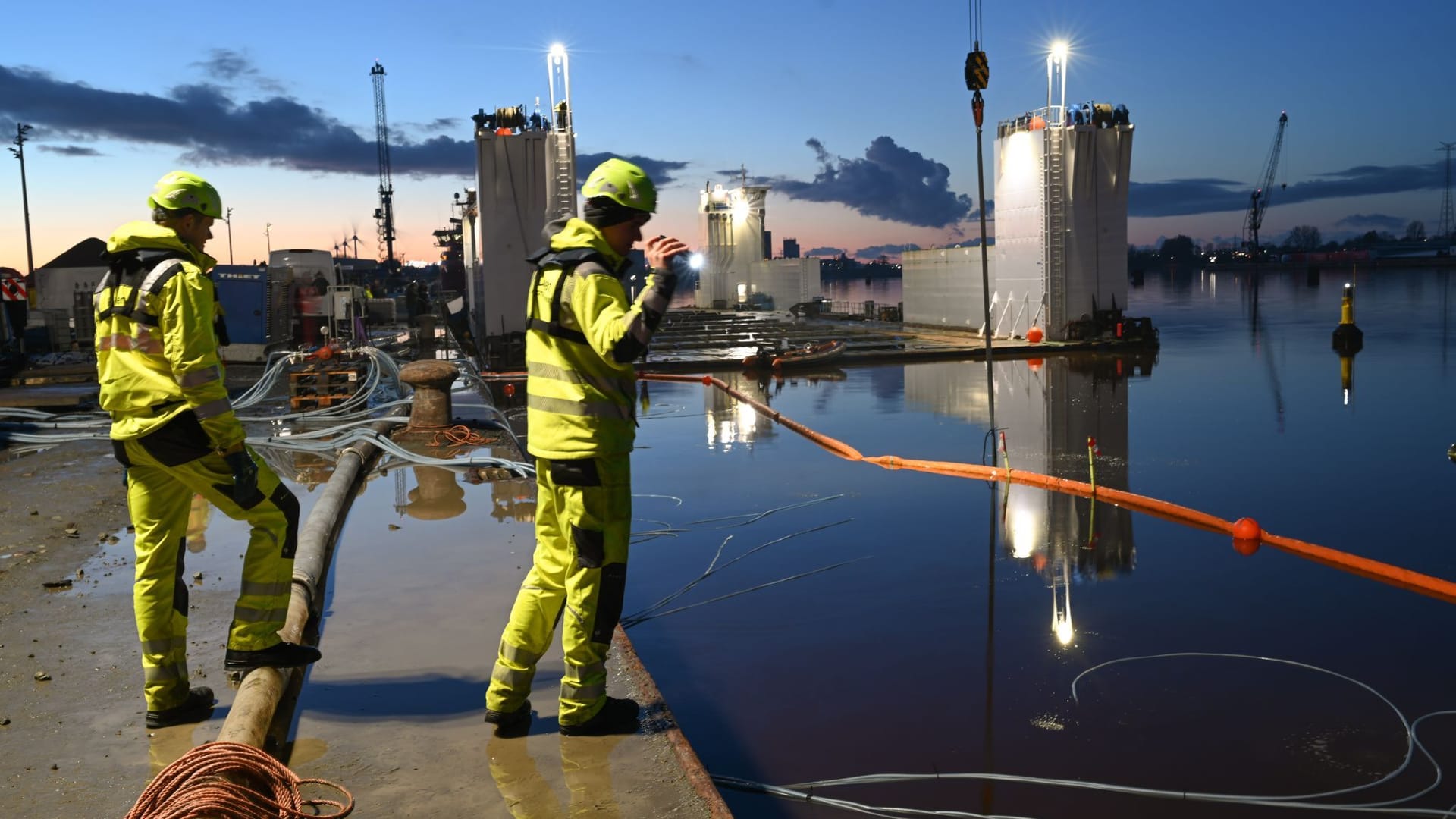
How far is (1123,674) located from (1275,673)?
0.83 m

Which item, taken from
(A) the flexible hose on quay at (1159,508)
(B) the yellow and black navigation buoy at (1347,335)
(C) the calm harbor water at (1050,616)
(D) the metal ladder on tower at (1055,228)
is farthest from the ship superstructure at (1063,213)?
(A) the flexible hose on quay at (1159,508)

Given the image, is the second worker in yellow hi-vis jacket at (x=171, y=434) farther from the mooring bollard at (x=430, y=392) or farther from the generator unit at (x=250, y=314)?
the generator unit at (x=250, y=314)

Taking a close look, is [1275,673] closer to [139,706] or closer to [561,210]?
[139,706]

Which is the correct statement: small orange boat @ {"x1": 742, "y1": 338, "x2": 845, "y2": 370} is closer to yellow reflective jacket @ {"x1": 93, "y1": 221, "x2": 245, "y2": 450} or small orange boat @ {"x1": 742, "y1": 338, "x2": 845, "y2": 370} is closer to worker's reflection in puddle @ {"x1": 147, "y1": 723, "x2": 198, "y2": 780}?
yellow reflective jacket @ {"x1": 93, "y1": 221, "x2": 245, "y2": 450}

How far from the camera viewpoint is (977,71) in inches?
378

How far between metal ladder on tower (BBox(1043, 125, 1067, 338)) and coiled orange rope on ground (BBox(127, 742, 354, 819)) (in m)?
26.4

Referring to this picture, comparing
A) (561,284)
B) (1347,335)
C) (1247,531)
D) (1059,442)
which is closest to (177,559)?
(561,284)

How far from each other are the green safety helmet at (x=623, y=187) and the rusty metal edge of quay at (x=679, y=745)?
1.71m

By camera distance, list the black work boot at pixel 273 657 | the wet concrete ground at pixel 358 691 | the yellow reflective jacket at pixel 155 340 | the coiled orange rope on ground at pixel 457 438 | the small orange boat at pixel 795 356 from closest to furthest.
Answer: the wet concrete ground at pixel 358 691
the yellow reflective jacket at pixel 155 340
the black work boot at pixel 273 657
the coiled orange rope on ground at pixel 457 438
the small orange boat at pixel 795 356

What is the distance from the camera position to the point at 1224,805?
4496 millimetres

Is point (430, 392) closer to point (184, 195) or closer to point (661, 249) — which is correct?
point (184, 195)

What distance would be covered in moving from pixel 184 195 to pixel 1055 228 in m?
25.7

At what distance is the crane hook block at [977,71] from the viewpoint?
953cm

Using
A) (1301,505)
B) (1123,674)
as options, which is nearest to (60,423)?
(1123,674)
